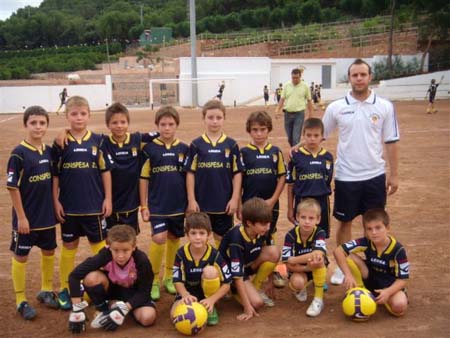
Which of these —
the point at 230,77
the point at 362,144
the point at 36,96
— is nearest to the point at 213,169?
the point at 362,144

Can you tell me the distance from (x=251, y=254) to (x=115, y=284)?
1263 millimetres

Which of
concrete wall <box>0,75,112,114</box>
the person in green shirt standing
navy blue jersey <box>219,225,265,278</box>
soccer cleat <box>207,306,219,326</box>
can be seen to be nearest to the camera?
soccer cleat <box>207,306,219,326</box>

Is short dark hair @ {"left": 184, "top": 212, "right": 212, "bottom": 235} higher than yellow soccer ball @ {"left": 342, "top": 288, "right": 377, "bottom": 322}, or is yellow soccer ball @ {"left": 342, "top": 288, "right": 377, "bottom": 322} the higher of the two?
short dark hair @ {"left": 184, "top": 212, "right": 212, "bottom": 235}

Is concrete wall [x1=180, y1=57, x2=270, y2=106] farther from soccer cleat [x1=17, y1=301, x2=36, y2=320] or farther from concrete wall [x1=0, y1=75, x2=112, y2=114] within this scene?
soccer cleat [x1=17, y1=301, x2=36, y2=320]

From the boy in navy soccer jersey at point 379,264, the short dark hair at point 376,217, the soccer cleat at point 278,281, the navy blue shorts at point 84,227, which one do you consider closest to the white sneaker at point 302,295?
the soccer cleat at point 278,281

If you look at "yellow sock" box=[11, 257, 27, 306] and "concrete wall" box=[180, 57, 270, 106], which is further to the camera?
"concrete wall" box=[180, 57, 270, 106]

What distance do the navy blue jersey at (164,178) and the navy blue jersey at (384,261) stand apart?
1.65m

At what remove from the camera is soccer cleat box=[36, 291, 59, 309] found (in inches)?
189

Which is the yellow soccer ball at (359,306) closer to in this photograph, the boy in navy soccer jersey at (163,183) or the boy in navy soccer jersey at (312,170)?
the boy in navy soccer jersey at (312,170)

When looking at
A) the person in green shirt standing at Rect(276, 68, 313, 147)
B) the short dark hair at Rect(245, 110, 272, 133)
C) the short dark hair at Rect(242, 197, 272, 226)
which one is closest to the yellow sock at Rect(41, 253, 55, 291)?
the short dark hair at Rect(242, 197, 272, 226)

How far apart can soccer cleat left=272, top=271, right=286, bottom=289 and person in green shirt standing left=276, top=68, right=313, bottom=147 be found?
6.19 meters

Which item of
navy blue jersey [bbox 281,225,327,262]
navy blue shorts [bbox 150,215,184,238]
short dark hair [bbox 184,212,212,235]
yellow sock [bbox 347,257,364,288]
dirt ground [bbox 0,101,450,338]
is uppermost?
short dark hair [bbox 184,212,212,235]

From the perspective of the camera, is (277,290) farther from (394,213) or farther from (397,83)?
(397,83)

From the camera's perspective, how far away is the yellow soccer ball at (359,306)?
4.34 m
